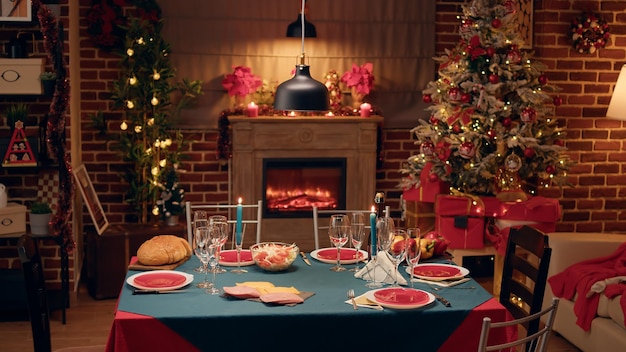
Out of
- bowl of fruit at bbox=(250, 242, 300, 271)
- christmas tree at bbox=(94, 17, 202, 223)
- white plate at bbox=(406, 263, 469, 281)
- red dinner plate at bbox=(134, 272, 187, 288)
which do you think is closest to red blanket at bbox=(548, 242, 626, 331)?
white plate at bbox=(406, 263, 469, 281)

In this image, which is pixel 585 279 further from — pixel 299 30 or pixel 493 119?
pixel 299 30

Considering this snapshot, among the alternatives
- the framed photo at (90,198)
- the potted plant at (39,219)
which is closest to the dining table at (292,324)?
the potted plant at (39,219)

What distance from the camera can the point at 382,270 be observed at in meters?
3.50

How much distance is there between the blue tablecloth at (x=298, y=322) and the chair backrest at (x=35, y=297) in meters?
0.31

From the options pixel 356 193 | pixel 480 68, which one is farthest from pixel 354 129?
pixel 480 68

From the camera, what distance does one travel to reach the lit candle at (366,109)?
6.46 metres

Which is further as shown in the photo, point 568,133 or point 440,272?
point 568,133

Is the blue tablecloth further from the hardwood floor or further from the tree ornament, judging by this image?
the tree ornament

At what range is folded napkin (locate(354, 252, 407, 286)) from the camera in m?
3.49

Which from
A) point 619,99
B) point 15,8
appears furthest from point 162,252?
point 619,99

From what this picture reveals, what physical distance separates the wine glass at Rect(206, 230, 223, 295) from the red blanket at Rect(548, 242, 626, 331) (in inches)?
87.3

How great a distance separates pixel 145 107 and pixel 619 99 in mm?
3368

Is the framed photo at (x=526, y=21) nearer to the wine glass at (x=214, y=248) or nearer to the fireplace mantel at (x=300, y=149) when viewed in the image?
the fireplace mantel at (x=300, y=149)

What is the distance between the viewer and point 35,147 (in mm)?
5207
